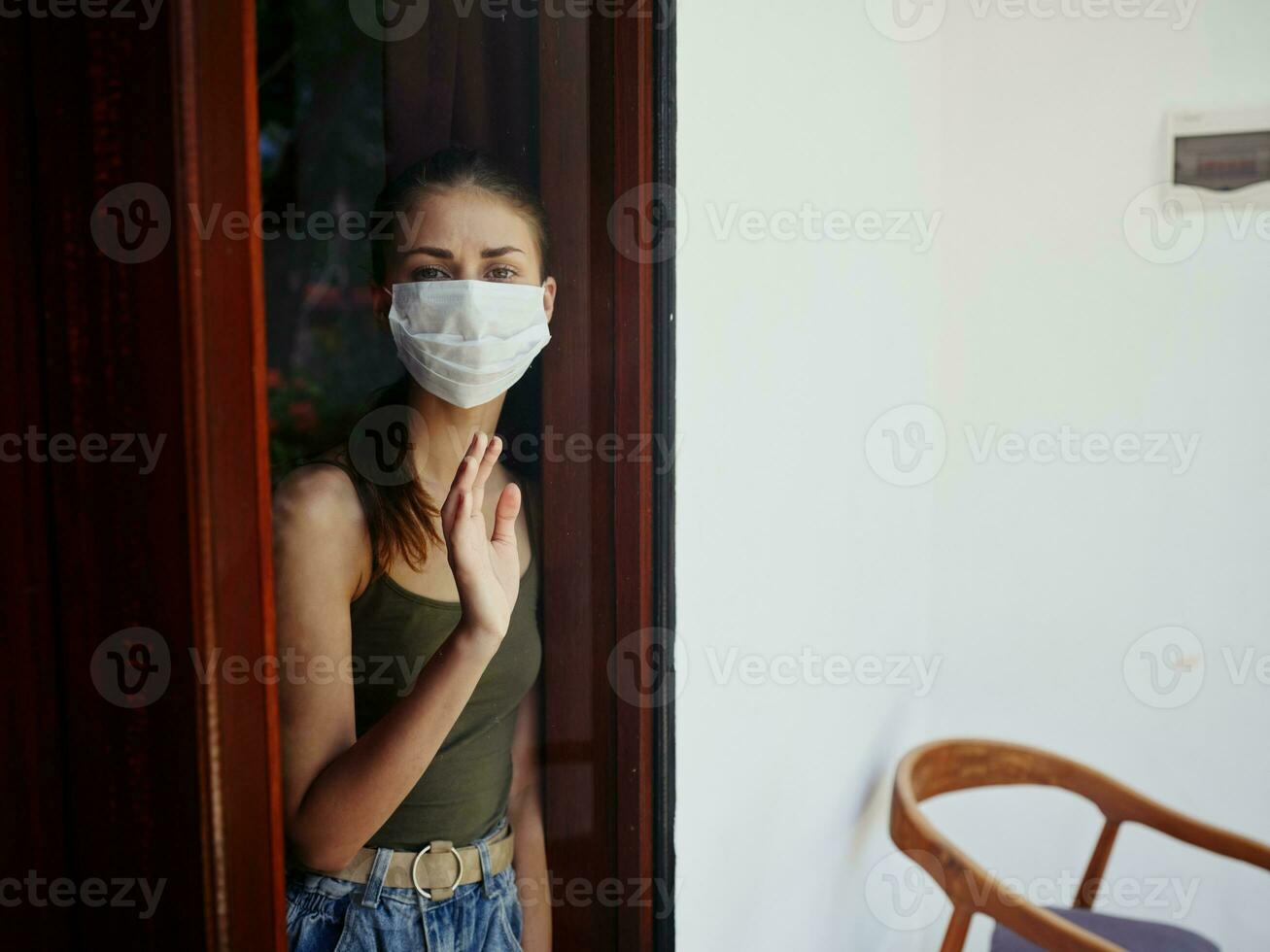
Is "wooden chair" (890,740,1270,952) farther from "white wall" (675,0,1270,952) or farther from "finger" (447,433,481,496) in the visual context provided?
"finger" (447,433,481,496)

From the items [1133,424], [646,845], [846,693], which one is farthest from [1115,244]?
[646,845]

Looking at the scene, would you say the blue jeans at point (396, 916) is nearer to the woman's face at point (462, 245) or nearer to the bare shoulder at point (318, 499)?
the bare shoulder at point (318, 499)

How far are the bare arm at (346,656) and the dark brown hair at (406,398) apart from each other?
0.05ft

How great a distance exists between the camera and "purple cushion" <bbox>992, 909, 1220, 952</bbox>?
69.5 inches

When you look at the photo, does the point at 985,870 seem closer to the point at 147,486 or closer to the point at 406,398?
the point at 406,398

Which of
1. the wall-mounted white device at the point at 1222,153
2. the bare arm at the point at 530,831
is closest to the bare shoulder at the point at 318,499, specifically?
the bare arm at the point at 530,831

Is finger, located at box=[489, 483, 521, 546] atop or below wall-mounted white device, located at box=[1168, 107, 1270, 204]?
below

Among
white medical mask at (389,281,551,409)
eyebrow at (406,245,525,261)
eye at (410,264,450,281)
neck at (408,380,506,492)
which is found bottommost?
neck at (408,380,506,492)

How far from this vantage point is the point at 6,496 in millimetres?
539

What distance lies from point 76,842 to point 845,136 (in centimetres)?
167

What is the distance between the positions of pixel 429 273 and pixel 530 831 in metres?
0.61

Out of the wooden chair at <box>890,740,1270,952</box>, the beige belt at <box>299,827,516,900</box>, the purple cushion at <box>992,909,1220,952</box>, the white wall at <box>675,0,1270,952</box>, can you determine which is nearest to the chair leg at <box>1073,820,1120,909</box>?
the wooden chair at <box>890,740,1270,952</box>

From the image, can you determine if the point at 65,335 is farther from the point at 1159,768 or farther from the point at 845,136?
the point at 1159,768

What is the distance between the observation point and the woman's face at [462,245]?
2.58 ft
